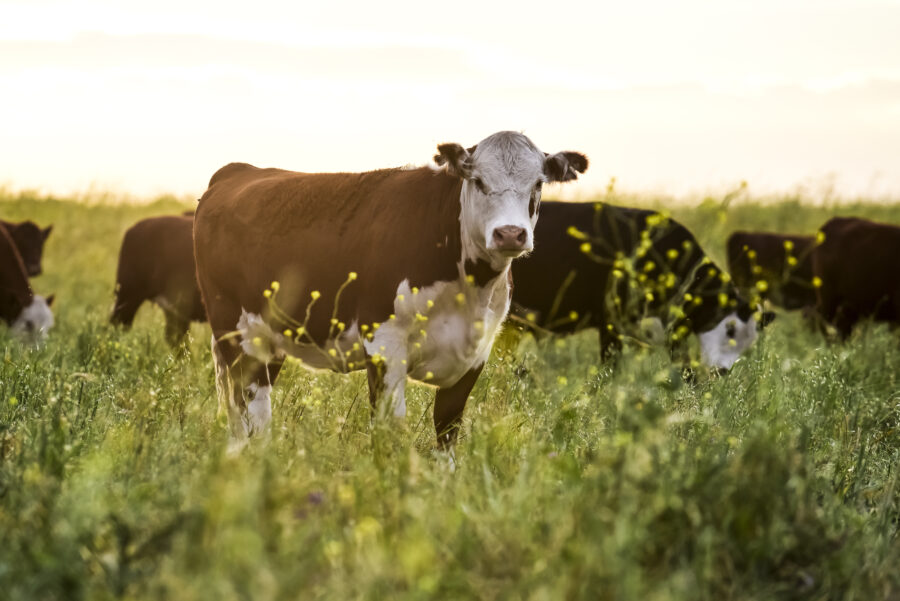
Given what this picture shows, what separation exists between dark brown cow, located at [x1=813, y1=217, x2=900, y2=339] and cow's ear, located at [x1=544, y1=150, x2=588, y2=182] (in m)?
7.42

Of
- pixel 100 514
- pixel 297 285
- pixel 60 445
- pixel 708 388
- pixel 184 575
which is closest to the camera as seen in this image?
pixel 184 575

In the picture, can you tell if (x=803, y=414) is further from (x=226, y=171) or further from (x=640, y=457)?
(x=226, y=171)

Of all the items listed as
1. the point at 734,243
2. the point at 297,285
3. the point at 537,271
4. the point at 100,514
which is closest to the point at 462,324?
the point at 297,285

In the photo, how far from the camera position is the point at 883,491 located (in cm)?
503

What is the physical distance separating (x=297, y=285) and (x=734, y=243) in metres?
10.3

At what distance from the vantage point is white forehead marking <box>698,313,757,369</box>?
376 inches

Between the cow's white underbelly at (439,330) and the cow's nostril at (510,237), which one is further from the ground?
the cow's nostril at (510,237)

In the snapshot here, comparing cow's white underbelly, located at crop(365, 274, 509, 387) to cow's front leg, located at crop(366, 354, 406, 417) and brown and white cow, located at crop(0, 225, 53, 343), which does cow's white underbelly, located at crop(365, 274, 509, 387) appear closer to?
cow's front leg, located at crop(366, 354, 406, 417)

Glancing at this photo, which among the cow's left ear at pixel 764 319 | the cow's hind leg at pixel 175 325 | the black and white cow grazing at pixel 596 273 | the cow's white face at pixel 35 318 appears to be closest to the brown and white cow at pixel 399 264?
the black and white cow grazing at pixel 596 273

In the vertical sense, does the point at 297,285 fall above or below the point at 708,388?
above

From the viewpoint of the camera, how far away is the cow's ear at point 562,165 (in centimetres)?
552

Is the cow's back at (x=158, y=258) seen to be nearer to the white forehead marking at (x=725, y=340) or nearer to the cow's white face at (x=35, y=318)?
the cow's white face at (x=35, y=318)

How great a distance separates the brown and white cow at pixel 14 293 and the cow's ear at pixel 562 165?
6.98 m

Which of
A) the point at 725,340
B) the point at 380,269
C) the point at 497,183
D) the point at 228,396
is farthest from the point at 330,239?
the point at 725,340
